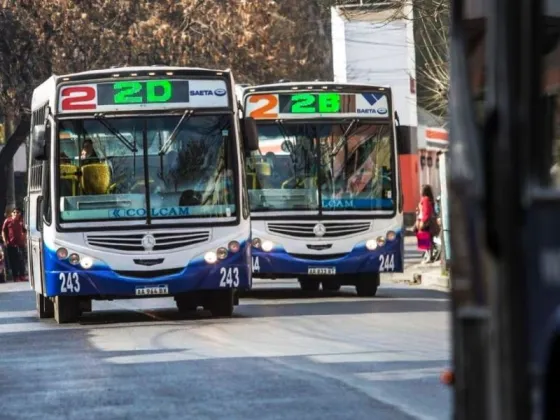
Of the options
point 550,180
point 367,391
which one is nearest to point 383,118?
point 367,391

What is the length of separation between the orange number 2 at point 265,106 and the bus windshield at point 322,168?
0.42 ft

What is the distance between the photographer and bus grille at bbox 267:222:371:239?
25.5 meters

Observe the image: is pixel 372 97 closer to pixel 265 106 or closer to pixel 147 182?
pixel 265 106

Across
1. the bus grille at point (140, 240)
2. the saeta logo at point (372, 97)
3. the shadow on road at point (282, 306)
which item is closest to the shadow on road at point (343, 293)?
the shadow on road at point (282, 306)

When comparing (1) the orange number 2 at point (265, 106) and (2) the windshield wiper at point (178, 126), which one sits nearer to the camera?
(2) the windshield wiper at point (178, 126)

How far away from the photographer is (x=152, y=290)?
20.7 metres

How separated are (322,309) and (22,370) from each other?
7929 millimetres

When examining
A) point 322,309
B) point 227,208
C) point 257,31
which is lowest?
point 322,309

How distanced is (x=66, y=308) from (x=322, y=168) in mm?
5775

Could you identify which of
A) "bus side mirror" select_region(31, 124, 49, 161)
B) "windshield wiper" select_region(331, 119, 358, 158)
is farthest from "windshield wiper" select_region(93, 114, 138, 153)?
"windshield wiper" select_region(331, 119, 358, 158)

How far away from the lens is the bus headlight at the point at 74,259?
20.7 meters

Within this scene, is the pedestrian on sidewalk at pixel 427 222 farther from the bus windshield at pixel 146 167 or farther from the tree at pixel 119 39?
the bus windshield at pixel 146 167

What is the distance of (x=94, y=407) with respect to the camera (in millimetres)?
12008

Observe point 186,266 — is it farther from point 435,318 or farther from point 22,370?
point 22,370
